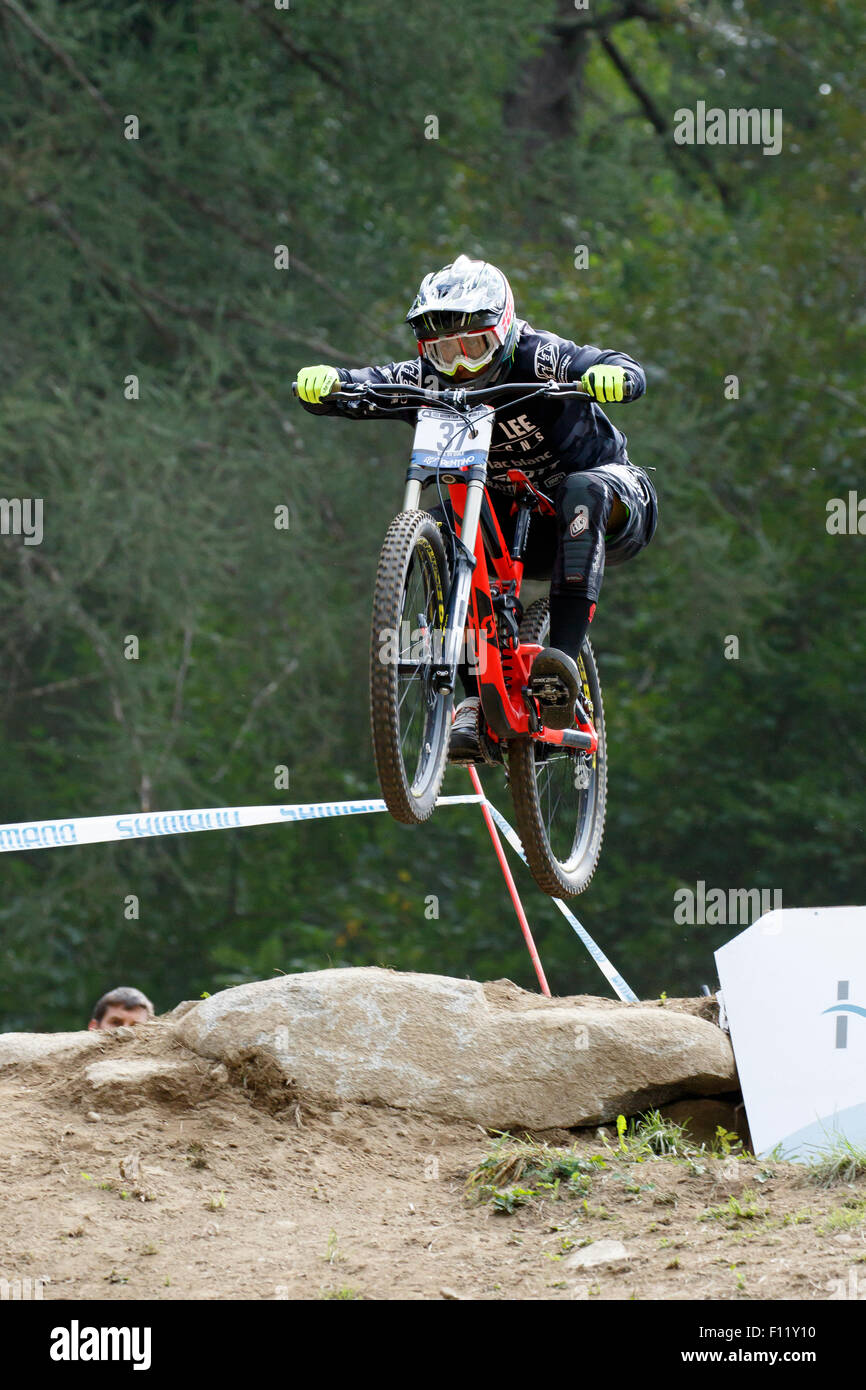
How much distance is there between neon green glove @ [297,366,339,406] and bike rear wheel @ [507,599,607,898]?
118 cm

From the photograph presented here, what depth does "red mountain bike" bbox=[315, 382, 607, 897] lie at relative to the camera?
516 centimetres

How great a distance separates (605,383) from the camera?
5.59 m

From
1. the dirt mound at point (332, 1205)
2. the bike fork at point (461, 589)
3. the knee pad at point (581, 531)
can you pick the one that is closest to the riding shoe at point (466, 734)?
the bike fork at point (461, 589)

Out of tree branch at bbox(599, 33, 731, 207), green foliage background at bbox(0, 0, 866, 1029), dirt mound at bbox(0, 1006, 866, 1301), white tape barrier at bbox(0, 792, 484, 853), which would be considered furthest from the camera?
tree branch at bbox(599, 33, 731, 207)

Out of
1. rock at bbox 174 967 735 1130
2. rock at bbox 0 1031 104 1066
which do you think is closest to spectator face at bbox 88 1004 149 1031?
rock at bbox 0 1031 104 1066

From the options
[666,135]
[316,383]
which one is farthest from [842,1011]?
[666,135]

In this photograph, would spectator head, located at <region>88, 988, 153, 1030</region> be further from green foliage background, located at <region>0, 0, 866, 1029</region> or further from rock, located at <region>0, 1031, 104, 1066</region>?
green foliage background, located at <region>0, 0, 866, 1029</region>

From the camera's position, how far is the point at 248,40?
15.0 m

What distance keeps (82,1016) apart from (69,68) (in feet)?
26.6

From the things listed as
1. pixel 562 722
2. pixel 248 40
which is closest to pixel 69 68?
pixel 248 40

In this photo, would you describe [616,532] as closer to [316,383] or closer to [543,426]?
[543,426]

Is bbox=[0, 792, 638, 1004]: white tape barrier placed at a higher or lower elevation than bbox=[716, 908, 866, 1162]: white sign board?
higher

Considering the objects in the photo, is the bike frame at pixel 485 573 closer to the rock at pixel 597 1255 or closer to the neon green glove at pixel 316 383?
the neon green glove at pixel 316 383

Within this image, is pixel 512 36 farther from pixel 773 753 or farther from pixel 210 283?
pixel 773 753
